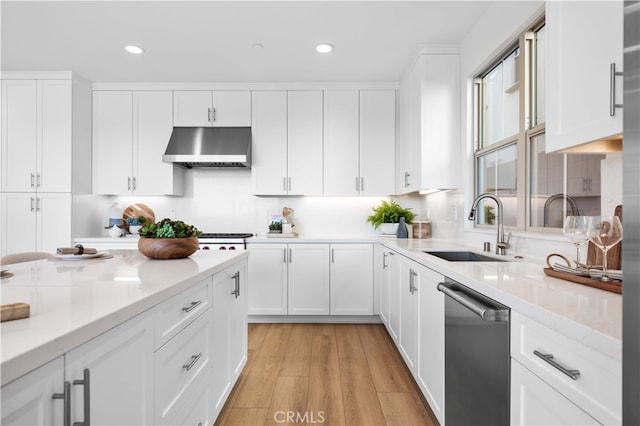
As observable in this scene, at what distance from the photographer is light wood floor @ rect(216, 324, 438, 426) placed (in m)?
1.84

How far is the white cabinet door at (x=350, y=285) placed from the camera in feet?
11.3

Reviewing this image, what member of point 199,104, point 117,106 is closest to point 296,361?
point 199,104

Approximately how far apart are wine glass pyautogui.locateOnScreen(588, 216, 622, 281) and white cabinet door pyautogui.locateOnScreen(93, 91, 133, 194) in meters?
4.15

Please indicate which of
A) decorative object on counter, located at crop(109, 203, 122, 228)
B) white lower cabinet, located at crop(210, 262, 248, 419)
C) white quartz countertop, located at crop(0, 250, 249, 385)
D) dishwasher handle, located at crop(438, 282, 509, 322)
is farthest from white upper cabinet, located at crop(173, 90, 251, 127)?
dishwasher handle, located at crop(438, 282, 509, 322)

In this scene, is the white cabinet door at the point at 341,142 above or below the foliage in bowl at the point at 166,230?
above

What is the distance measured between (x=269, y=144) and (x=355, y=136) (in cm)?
100

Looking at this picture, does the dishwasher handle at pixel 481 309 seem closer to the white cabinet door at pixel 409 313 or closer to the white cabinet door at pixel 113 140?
the white cabinet door at pixel 409 313

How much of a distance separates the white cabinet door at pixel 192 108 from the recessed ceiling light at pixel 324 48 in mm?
1515

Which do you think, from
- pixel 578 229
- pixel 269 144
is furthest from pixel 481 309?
pixel 269 144

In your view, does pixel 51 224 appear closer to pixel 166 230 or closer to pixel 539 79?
pixel 166 230

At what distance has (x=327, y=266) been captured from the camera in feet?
11.3

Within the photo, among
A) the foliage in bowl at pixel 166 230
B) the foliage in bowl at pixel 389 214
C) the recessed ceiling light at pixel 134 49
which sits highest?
the recessed ceiling light at pixel 134 49

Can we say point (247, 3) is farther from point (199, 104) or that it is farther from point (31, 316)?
point (31, 316)

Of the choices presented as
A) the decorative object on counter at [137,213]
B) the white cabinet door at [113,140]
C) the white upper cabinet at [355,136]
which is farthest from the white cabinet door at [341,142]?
the white cabinet door at [113,140]
